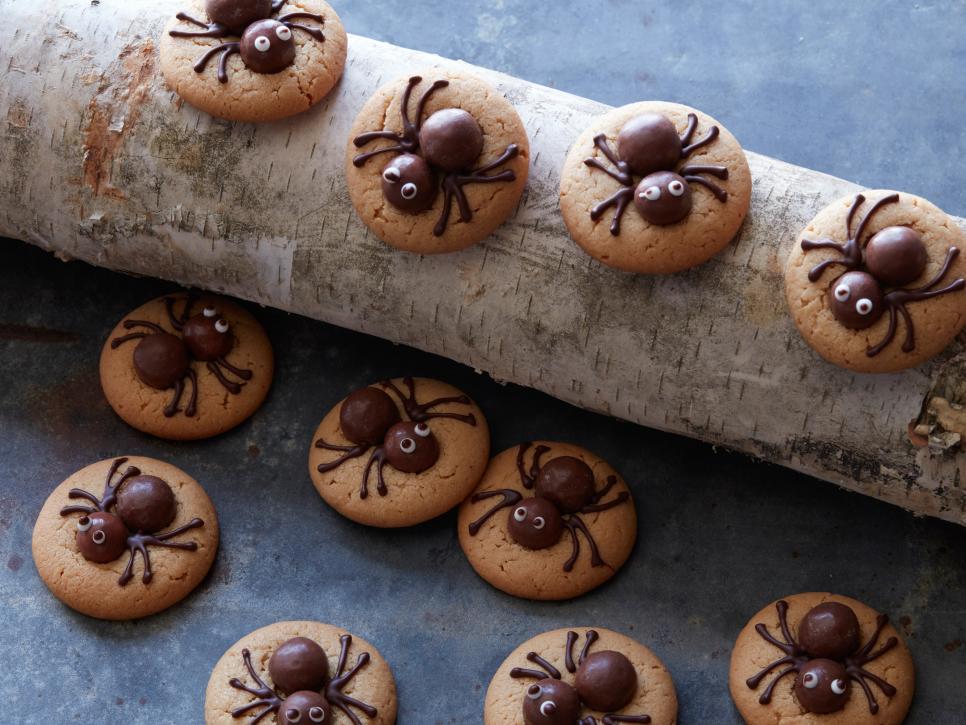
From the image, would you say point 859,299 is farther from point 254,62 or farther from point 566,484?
point 254,62

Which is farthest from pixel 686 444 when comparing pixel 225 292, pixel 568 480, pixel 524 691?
pixel 225 292

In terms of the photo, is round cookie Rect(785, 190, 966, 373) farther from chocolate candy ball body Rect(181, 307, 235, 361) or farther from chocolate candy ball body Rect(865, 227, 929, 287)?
chocolate candy ball body Rect(181, 307, 235, 361)

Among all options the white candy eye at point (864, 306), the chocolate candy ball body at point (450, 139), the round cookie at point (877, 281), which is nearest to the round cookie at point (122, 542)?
the chocolate candy ball body at point (450, 139)

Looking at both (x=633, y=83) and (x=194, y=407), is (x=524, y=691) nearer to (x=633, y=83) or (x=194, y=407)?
(x=194, y=407)

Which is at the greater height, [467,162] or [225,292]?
[467,162]

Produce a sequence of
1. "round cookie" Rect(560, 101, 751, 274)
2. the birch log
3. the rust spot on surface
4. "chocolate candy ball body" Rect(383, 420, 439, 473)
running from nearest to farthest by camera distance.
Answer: "round cookie" Rect(560, 101, 751, 274) → the birch log → the rust spot on surface → "chocolate candy ball body" Rect(383, 420, 439, 473)

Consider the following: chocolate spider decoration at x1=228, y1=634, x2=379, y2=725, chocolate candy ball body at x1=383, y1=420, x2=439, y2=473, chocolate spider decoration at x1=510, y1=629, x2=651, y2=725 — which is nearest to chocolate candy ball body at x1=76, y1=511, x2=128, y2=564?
chocolate spider decoration at x1=228, y1=634, x2=379, y2=725

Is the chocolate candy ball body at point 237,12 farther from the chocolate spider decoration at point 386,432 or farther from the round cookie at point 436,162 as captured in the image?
the chocolate spider decoration at point 386,432
